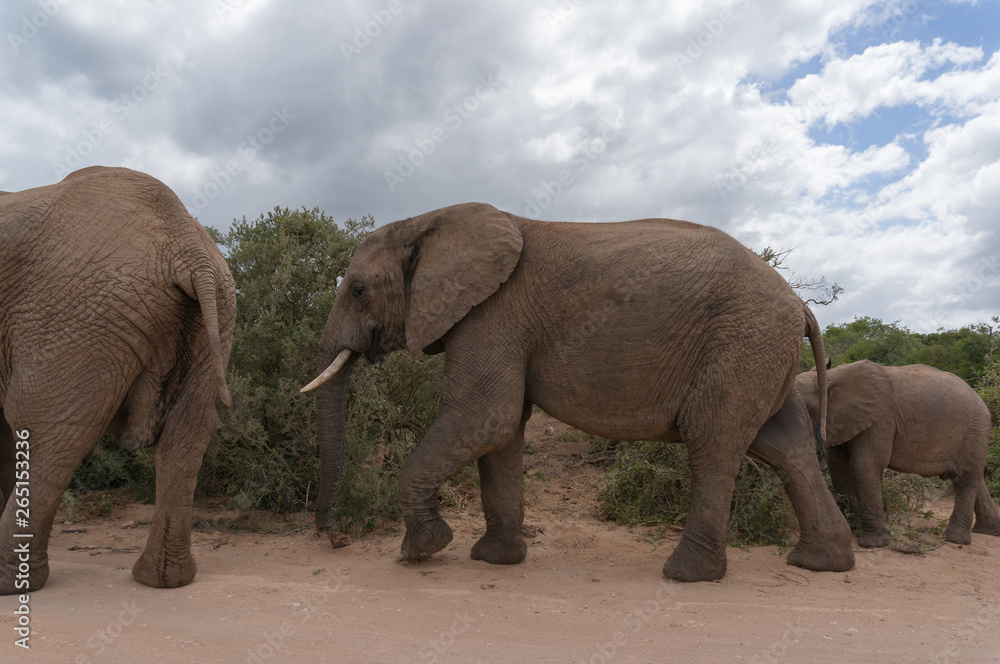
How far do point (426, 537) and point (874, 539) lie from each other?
451cm

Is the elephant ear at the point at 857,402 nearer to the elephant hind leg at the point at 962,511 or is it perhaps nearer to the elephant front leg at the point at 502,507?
the elephant hind leg at the point at 962,511

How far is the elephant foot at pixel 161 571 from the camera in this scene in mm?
4758

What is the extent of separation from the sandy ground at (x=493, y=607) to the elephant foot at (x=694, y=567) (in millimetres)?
105

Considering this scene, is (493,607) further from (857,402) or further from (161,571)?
(857,402)

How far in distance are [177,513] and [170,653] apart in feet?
4.62

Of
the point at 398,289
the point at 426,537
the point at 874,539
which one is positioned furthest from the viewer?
the point at 874,539

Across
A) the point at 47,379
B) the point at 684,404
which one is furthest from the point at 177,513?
the point at 684,404

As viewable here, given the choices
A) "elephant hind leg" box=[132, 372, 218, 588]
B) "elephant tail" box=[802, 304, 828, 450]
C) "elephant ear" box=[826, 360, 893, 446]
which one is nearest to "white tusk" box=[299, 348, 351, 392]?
"elephant hind leg" box=[132, 372, 218, 588]

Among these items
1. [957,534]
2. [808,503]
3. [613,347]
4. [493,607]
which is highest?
[613,347]

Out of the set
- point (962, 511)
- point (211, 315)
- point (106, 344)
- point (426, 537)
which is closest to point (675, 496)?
point (962, 511)

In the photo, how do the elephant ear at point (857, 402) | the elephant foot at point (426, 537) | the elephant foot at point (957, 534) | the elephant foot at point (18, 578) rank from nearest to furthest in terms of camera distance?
1. the elephant foot at point (18, 578)
2. the elephant foot at point (426, 537)
3. the elephant ear at point (857, 402)
4. the elephant foot at point (957, 534)

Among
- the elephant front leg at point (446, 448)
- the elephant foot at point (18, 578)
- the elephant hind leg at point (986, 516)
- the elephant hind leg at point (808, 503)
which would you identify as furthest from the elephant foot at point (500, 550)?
the elephant hind leg at point (986, 516)

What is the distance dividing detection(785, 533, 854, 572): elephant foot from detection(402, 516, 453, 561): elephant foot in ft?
9.63

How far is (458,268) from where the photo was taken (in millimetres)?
5484
